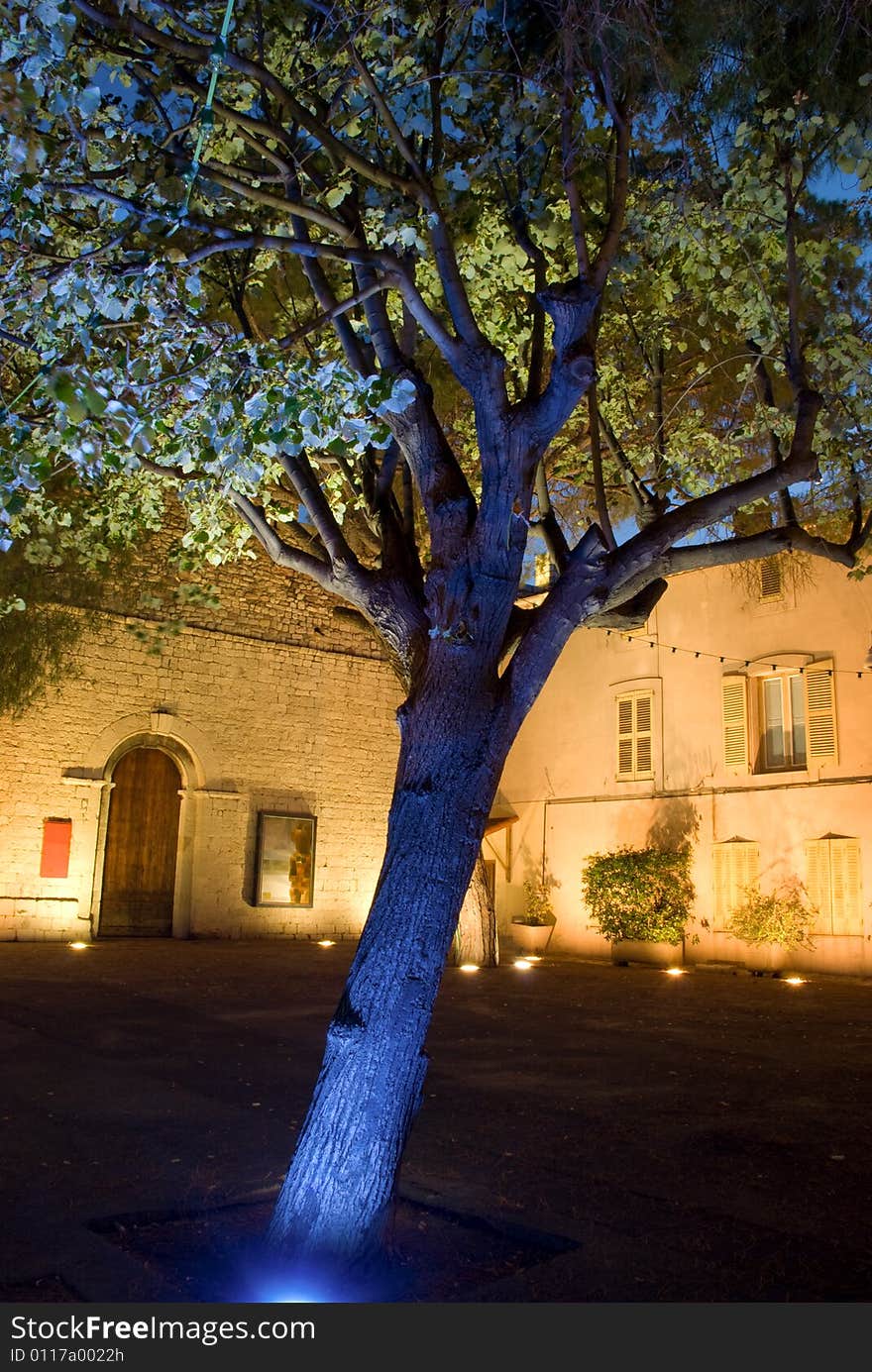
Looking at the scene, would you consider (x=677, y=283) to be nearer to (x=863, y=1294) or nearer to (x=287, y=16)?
(x=287, y=16)

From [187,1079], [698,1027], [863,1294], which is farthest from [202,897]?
[863,1294]

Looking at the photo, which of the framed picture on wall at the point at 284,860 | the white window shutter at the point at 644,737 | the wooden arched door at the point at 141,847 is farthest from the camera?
the white window shutter at the point at 644,737

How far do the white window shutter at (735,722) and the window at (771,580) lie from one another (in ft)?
4.11

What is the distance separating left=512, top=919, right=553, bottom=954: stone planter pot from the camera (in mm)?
17547

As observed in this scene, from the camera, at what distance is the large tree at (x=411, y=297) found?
12.1ft

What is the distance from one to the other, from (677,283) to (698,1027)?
19.8 feet

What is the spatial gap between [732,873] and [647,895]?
1285 mm

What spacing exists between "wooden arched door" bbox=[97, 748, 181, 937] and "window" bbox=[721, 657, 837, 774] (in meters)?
8.40

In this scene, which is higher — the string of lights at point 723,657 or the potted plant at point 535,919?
the string of lights at point 723,657

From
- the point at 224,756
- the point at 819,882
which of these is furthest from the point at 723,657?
the point at 224,756

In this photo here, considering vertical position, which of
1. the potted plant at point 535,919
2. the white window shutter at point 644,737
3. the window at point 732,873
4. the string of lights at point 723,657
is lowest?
the potted plant at point 535,919

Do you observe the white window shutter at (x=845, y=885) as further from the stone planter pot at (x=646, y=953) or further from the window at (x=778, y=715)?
the stone planter pot at (x=646, y=953)

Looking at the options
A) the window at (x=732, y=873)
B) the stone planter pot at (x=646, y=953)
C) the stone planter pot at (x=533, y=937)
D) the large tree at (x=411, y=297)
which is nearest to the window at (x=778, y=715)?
the window at (x=732, y=873)

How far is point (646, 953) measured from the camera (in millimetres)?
16094
